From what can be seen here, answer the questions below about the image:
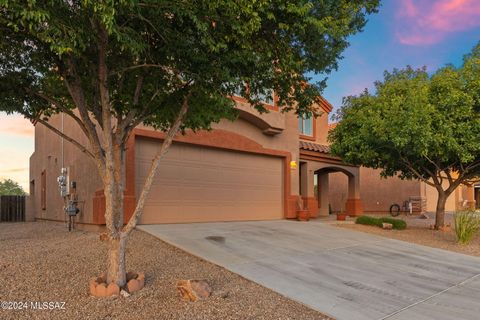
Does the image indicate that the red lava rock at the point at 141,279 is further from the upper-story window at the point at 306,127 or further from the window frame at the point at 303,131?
the upper-story window at the point at 306,127

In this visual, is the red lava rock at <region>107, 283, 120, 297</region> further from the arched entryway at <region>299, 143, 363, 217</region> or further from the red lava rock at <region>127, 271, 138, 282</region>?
the arched entryway at <region>299, 143, 363, 217</region>

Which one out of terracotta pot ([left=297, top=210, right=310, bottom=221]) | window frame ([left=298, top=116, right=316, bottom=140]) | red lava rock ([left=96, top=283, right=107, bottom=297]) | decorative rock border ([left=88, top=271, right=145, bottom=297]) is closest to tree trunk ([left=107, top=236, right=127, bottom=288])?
decorative rock border ([left=88, top=271, right=145, bottom=297])

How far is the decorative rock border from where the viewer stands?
6.02 meters

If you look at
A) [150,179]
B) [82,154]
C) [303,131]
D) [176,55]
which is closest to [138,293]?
[150,179]

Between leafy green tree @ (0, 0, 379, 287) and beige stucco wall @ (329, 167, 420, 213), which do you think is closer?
leafy green tree @ (0, 0, 379, 287)

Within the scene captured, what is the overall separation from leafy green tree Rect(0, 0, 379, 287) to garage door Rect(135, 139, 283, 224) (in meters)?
5.75

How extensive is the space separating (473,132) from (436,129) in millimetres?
1086

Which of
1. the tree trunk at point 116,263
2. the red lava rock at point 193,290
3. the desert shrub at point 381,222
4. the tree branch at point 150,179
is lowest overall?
the desert shrub at point 381,222

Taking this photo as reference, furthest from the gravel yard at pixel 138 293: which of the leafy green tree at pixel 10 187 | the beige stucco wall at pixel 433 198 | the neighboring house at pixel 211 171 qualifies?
the leafy green tree at pixel 10 187

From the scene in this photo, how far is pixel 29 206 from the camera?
2505cm

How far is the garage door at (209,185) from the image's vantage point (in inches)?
530

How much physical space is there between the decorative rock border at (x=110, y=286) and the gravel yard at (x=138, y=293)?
11 centimetres

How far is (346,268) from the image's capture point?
29.5ft

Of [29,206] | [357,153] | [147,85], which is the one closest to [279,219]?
[357,153]
